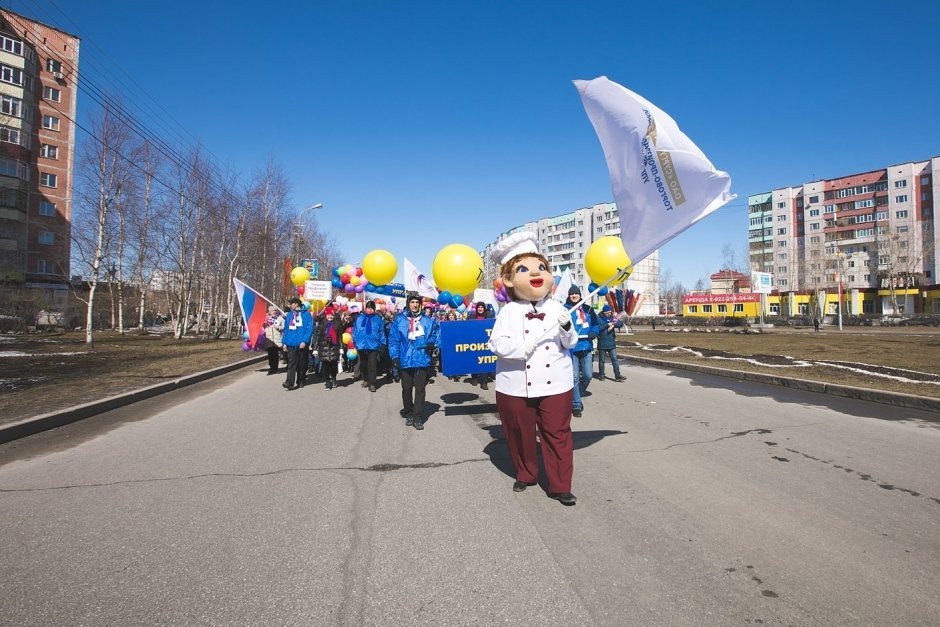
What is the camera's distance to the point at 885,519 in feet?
11.1

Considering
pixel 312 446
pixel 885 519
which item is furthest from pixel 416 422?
pixel 885 519

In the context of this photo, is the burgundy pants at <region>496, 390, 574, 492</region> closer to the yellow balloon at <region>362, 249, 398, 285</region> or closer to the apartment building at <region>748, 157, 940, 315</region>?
the yellow balloon at <region>362, 249, 398, 285</region>

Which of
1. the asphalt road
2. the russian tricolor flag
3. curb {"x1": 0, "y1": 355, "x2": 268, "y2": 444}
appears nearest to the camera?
the asphalt road

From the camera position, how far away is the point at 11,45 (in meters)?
39.4

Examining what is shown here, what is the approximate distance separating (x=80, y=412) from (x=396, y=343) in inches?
186

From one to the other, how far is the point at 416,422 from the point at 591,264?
381cm

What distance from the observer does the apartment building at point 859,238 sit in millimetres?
58031

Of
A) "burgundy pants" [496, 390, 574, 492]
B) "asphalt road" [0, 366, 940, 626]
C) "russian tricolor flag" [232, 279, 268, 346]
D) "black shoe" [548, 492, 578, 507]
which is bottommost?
"asphalt road" [0, 366, 940, 626]

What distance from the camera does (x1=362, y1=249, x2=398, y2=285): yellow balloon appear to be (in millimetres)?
12203

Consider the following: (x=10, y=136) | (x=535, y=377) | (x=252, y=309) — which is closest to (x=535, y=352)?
(x=535, y=377)

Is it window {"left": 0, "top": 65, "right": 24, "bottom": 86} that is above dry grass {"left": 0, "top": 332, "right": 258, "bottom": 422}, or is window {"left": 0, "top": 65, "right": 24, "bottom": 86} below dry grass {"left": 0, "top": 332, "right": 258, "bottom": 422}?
above

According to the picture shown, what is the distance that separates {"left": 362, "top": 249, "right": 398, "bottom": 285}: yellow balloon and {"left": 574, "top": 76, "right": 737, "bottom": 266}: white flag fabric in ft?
26.5

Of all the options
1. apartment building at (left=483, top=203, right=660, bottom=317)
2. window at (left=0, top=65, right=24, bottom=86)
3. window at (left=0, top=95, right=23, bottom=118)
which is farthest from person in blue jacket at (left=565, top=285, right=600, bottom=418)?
apartment building at (left=483, top=203, right=660, bottom=317)

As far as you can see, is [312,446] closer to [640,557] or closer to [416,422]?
[416,422]
